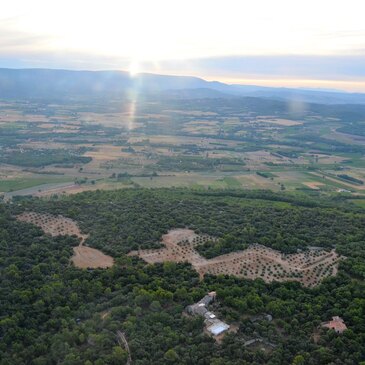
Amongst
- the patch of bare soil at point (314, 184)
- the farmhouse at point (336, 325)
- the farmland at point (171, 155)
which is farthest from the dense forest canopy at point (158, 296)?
the patch of bare soil at point (314, 184)

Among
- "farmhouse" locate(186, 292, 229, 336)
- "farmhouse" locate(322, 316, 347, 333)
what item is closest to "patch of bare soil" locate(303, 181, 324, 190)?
"farmhouse" locate(322, 316, 347, 333)

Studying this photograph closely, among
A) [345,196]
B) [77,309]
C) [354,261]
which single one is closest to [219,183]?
[345,196]

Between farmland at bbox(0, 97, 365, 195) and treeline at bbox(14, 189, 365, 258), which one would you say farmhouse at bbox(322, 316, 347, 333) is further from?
farmland at bbox(0, 97, 365, 195)

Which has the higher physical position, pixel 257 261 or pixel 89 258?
pixel 257 261

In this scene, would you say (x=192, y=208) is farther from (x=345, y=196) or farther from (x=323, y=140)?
(x=323, y=140)

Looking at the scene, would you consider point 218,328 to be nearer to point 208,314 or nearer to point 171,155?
point 208,314

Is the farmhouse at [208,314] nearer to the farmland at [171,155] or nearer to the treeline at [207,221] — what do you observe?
the treeline at [207,221]

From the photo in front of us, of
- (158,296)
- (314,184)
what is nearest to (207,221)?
(158,296)
